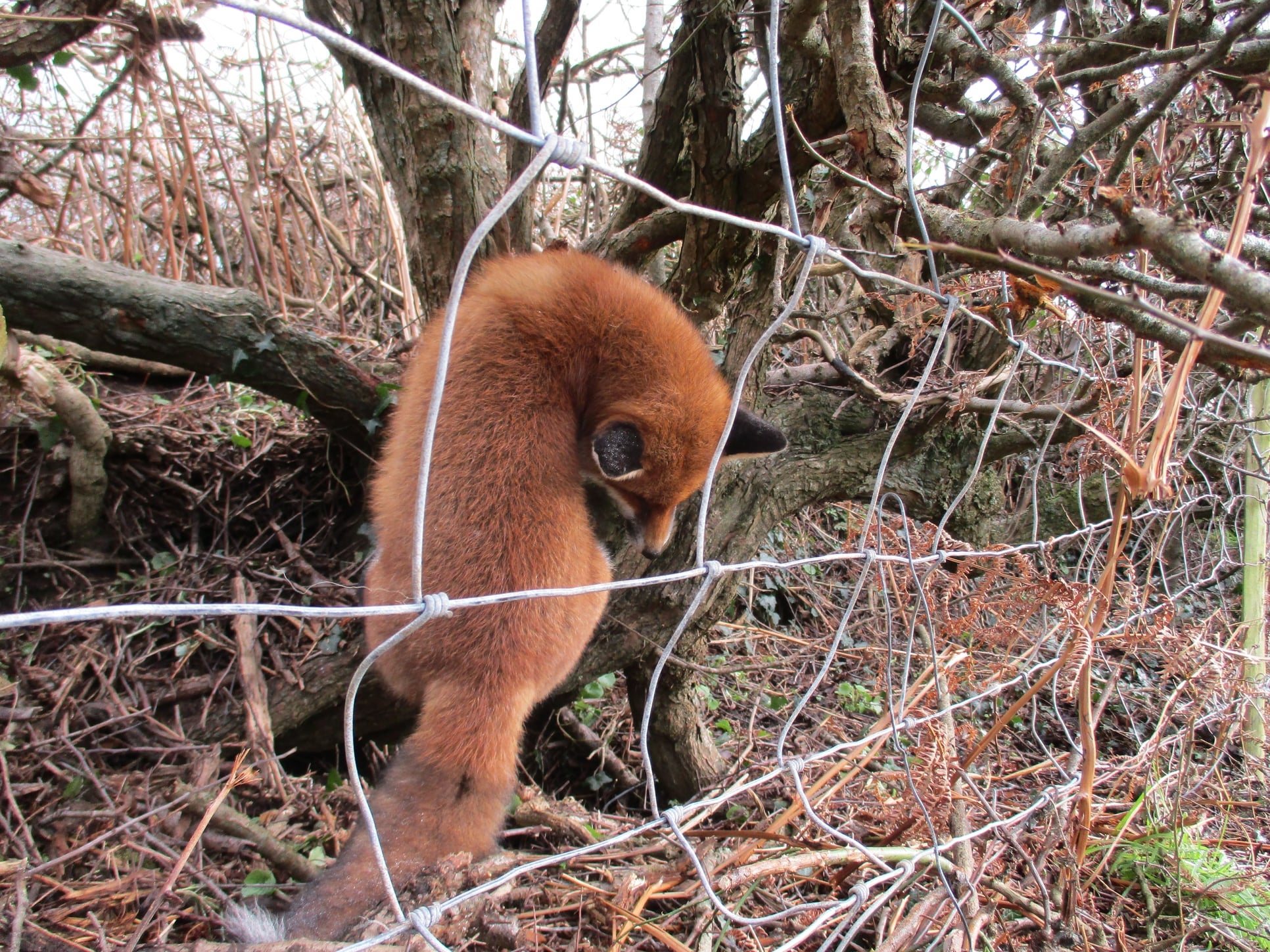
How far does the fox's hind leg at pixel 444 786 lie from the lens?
6.72 ft

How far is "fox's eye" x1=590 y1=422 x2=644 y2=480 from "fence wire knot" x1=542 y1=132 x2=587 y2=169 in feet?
4.81

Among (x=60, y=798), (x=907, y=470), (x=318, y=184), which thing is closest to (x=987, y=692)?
(x=907, y=470)

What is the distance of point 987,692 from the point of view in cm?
215

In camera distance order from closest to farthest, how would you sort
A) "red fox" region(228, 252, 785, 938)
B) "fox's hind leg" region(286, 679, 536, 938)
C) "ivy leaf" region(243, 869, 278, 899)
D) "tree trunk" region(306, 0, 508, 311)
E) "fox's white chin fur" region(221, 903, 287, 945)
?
"fox's white chin fur" region(221, 903, 287, 945) → "fox's hind leg" region(286, 679, 536, 938) → "red fox" region(228, 252, 785, 938) → "ivy leaf" region(243, 869, 278, 899) → "tree trunk" region(306, 0, 508, 311)

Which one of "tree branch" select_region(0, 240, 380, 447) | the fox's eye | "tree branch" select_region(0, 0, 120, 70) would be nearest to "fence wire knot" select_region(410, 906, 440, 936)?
the fox's eye

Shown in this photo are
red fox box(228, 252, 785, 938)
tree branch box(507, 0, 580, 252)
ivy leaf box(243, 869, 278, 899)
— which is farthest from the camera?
tree branch box(507, 0, 580, 252)

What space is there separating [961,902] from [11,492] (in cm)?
401

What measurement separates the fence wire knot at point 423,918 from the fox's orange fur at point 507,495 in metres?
0.79

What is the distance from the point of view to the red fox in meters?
2.20

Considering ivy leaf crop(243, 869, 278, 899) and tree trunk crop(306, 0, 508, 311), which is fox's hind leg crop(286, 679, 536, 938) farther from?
tree trunk crop(306, 0, 508, 311)

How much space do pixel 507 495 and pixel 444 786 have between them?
89 cm

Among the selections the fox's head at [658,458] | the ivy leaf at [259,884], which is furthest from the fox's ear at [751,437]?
the ivy leaf at [259,884]

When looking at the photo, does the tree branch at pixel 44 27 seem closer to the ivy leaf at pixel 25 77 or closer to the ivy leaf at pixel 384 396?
the ivy leaf at pixel 25 77

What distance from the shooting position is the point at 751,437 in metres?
2.89
